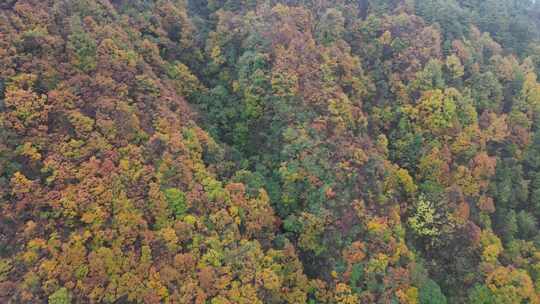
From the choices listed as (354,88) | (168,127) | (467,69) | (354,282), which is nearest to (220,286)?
(354,282)

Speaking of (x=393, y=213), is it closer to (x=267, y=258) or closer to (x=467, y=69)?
(x=267, y=258)

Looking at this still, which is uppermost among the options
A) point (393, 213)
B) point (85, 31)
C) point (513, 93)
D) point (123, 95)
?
point (85, 31)

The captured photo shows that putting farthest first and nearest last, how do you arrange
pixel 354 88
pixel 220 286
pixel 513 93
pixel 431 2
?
1. pixel 431 2
2. pixel 513 93
3. pixel 354 88
4. pixel 220 286

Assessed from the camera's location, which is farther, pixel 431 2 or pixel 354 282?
pixel 431 2

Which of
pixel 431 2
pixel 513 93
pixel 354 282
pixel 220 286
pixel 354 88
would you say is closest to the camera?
pixel 220 286

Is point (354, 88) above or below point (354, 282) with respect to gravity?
above

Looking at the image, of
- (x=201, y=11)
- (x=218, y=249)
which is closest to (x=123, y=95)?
(x=218, y=249)
